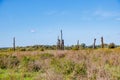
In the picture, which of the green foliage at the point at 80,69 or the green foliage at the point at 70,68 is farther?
the green foliage at the point at 70,68

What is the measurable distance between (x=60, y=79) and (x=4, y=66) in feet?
28.6

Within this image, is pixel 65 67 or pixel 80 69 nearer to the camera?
A: pixel 80 69

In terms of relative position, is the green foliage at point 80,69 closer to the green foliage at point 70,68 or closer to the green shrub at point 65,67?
the green foliage at point 70,68

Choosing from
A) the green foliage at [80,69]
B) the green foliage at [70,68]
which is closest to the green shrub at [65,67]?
the green foliage at [70,68]

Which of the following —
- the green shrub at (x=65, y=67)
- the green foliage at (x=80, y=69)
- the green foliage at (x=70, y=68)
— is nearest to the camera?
the green foliage at (x=80, y=69)

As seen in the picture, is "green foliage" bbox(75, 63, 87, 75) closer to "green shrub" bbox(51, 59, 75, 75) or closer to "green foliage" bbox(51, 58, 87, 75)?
"green foliage" bbox(51, 58, 87, 75)

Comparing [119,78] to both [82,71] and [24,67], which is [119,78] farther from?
[24,67]

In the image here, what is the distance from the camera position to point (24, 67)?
15367mm

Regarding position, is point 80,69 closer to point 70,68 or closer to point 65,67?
point 70,68

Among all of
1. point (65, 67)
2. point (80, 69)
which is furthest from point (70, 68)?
point (80, 69)

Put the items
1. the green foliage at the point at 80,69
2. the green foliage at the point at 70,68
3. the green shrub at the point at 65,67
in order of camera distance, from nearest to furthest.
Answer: the green foliage at the point at 80,69
the green foliage at the point at 70,68
the green shrub at the point at 65,67

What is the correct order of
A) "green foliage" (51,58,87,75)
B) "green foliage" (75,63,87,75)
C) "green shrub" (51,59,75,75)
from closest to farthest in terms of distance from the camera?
"green foliage" (75,63,87,75) → "green foliage" (51,58,87,75) → "green shrub" (51,59,75,75)

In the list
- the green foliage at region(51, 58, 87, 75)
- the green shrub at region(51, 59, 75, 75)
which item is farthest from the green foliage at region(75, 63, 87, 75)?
the green shrub at region(51, 59, 75, 75)

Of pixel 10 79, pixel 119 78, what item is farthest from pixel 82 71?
pixel 10 79
